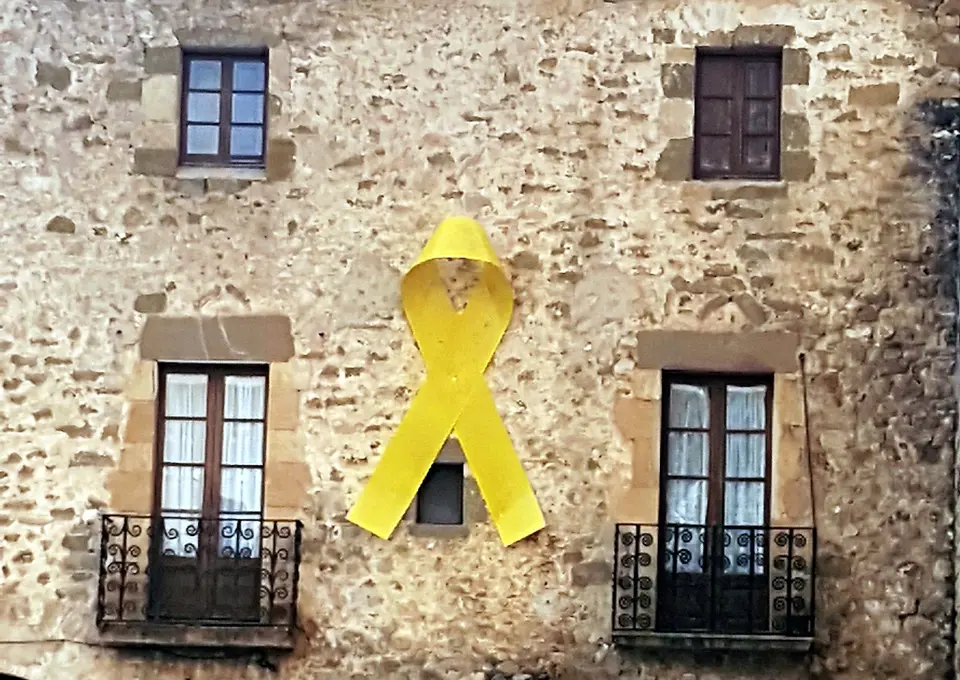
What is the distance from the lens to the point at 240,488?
8.81 metres

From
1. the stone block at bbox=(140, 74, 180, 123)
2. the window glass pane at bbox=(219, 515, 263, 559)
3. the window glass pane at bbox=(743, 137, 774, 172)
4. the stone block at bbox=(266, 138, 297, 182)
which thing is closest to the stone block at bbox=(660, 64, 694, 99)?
the window glass pane at bbox=(743, 137, 774, 172)

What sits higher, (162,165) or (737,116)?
(737,116)

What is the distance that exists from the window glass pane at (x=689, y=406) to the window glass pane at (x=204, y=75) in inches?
128

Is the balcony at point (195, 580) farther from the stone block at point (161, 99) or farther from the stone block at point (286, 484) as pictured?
the stone block at point (161, 99)

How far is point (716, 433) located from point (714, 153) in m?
1.62

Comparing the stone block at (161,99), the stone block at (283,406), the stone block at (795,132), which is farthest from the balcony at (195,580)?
the stone block at (795,132)

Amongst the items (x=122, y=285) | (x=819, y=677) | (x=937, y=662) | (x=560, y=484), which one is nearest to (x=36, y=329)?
(x=122, y=285)

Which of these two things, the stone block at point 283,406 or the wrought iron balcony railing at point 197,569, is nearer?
the wrought iron balcony railing at point 197,569

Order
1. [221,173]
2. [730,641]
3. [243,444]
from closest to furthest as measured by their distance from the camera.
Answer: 1. [730,641]
2. [243,444]
3. [221,173]

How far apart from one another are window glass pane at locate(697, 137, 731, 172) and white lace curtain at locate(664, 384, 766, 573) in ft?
4.18

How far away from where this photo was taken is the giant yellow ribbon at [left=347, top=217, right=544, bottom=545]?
28.2 feet

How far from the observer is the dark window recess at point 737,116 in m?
8.81

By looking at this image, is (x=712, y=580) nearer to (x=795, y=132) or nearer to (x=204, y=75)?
(x=795, y=132)

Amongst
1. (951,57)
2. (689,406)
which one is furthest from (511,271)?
(951,57)
